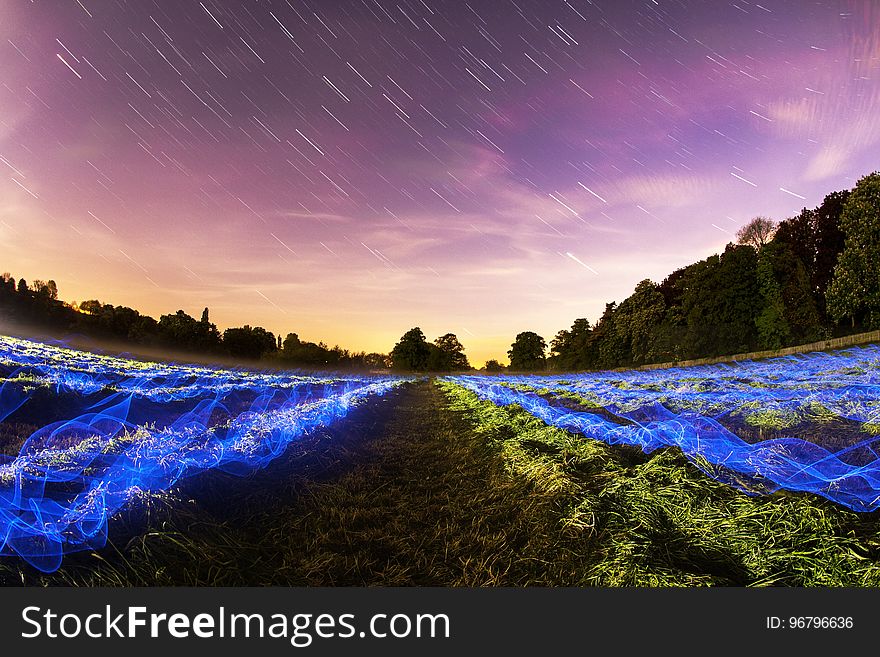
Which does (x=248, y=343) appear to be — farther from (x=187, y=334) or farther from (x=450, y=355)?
(x=450, y=355)

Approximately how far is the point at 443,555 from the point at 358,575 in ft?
2.54

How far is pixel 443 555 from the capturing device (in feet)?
12.8

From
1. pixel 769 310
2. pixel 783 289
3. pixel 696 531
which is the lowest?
pixel 696 531

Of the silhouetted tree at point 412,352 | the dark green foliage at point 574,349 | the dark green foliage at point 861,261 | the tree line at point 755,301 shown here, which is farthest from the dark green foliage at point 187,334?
the dark green foliage at point 861,261

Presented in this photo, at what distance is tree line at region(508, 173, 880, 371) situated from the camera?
30.5m

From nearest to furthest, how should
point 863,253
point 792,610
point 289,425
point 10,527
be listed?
point 792,610
point 10,527
point 289,425
point 863,253

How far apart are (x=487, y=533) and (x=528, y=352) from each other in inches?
4335

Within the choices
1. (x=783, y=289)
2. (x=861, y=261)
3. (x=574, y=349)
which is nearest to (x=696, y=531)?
(x=861, y=261)

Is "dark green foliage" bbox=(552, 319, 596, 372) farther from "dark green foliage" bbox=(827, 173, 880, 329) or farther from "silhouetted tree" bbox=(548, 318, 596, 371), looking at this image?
"dark green foliage" bbox=(827, 173, 880, 329)

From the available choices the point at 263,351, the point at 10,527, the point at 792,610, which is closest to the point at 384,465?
the point at 10,527

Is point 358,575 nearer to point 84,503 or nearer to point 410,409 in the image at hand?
point 84,503

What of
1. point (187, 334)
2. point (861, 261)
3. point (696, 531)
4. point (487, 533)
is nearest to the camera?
point (696, 531)

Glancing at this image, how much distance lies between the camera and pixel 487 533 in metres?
4.36

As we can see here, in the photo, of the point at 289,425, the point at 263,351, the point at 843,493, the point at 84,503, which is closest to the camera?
the point at 84,503
